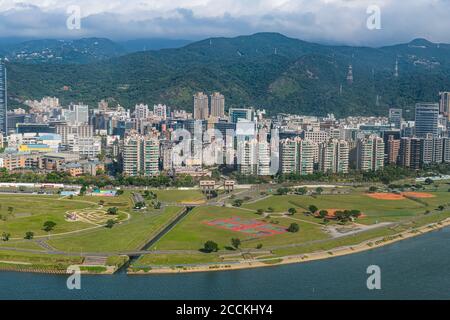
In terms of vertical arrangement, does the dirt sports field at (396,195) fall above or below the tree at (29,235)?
above

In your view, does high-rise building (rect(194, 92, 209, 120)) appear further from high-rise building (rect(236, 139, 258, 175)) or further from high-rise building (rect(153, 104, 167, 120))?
high-rise building (rect(236, 139, 258, 175))

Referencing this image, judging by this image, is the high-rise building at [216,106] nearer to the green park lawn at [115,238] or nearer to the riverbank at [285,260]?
the green park lawn at [115,238]

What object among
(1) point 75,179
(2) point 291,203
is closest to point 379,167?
(2) point 291,203

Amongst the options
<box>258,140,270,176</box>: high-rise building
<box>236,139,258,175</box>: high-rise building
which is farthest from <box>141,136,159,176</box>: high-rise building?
<box>258,140,270,176</box>: high-rise building

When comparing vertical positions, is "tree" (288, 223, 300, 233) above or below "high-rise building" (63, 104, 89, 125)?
below

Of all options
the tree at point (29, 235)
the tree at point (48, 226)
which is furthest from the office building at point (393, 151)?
the tree at point (29, 235)

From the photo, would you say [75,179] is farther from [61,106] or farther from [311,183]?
[61,106]
